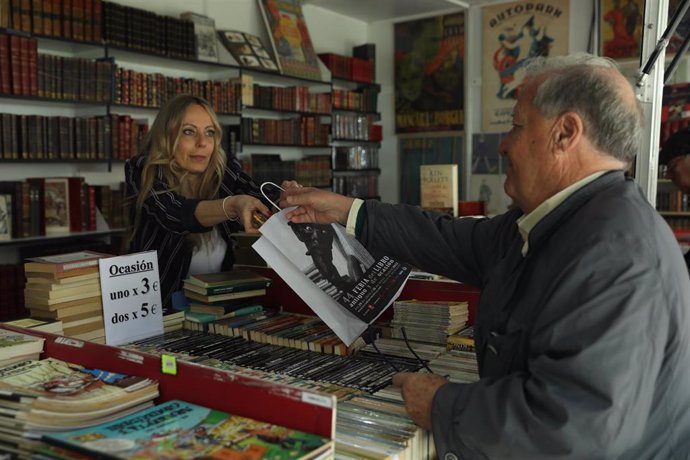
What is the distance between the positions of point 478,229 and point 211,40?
4243 mm

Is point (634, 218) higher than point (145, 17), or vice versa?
point (145, 17)

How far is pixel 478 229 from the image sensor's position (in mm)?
1535

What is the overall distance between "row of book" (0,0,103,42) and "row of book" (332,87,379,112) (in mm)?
2822

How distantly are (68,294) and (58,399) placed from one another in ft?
2.09

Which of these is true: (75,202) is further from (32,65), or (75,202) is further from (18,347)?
(18,347)

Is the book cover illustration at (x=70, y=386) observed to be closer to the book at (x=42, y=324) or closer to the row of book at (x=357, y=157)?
the book at (x=42, y=324)

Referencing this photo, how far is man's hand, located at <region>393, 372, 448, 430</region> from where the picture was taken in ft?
3.67

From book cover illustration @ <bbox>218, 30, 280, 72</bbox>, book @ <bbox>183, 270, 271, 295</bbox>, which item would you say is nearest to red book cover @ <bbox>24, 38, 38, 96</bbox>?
book cover illustration @ <bbox>218, 30, 280, 72</bbox>

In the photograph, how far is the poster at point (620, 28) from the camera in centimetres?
595

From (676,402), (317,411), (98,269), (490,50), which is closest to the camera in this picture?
(317,411)

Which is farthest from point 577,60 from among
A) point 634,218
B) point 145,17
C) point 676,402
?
point 145,17

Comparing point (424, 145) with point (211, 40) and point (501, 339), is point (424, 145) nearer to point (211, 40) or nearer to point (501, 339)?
point (211, 40)

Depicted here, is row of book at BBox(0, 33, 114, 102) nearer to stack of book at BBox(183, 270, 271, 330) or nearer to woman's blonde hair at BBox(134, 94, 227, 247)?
woman's blonde hair at BBox(134, 94, 227, 247)

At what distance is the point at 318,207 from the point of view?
161 centimetres
